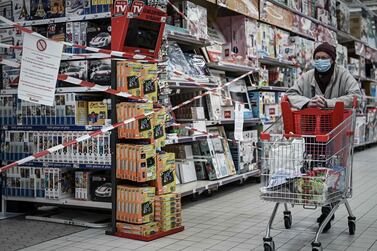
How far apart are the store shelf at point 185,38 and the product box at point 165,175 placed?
1.55 m

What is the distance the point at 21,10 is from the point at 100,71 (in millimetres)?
1264

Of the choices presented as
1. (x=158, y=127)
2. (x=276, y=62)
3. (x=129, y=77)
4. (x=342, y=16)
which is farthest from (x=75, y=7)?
(x=342, y=16)

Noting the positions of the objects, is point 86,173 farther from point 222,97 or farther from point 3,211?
point 222,97

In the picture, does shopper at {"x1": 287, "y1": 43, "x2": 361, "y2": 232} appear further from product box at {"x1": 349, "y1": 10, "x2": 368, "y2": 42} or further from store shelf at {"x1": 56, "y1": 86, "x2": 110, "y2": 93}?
product box at {"x1": 349, "y1": 10, "x2": 368, "y2": 42}

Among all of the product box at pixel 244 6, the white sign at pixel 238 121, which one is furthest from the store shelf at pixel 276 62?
the white sign at pixel 238 121

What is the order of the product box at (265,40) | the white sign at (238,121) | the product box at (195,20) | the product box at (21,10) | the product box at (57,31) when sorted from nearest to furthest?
the product box at (57,31) → the product box at (21,10) → the product box at (195,20) → the white sign at (238,121) → the product box at (265,40)

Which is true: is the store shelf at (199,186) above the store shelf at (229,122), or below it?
below

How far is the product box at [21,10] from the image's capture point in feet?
16.8

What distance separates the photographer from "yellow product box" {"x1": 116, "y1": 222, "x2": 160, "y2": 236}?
13.6 feet

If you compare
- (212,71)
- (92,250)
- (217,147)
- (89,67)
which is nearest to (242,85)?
(212,71)

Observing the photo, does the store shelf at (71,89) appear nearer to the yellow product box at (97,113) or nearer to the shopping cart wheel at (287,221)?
the yellow product box at (97,113)

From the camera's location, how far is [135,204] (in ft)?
13.6

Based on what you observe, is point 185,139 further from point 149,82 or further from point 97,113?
point 149,82

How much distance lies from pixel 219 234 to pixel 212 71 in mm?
3129
